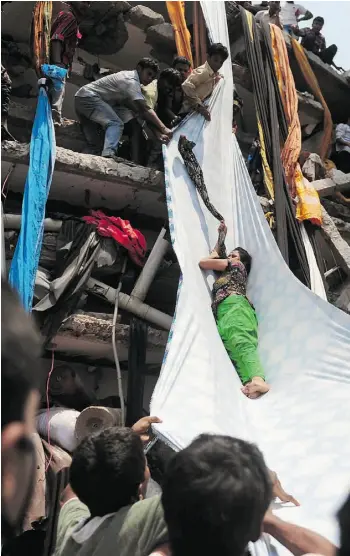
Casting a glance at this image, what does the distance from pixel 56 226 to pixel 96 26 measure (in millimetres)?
3379

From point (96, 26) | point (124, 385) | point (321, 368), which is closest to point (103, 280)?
point (124, 385)

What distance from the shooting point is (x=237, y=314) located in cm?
433

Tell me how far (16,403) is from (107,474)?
73 cm

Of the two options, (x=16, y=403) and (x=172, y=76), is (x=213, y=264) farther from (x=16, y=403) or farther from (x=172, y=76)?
(x=16, y=403)

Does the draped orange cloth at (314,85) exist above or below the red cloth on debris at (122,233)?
above

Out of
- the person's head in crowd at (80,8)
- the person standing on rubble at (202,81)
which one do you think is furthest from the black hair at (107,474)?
the person's head in crowd at (80,8)

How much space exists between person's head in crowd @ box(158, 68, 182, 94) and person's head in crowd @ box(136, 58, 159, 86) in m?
0.26

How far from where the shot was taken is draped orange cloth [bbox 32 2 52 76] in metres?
5.38

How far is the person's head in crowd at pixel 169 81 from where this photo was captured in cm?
579

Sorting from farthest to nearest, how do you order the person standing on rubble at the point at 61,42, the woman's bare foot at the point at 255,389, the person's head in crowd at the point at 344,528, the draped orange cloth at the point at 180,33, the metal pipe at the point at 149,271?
the draped orange cloth at the point at 180,33 < the person standing on rubble at the point at 61,42 < the metal pipe at the point at 149,271 < the woman's bare foot at the point at 255,389 < the person's head in crowd at the point at 344,528

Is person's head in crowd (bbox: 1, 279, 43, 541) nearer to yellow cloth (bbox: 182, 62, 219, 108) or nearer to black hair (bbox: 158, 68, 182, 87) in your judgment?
yellow cloth (bbox: 182, 62, 219, 108)

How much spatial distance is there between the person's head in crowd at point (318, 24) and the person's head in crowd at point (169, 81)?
16.1 feet

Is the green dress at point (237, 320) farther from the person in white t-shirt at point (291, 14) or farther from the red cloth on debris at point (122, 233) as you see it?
the person in white t-shirt at point (291, 14)

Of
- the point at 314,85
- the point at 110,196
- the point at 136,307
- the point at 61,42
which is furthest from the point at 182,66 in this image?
the point at 314,85
